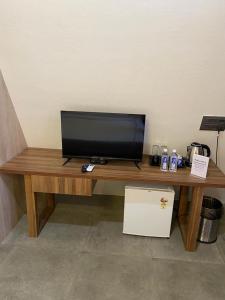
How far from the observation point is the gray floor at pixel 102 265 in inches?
72.7

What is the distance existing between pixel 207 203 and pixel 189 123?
84cm

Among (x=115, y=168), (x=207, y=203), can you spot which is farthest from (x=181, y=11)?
(x=207, y=203)

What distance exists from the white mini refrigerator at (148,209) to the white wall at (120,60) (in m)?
0.59

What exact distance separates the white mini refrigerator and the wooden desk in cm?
16

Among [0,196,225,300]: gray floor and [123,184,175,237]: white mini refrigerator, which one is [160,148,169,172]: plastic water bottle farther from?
[0,196,225,300]: gray floor

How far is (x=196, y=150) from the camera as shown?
2383mm

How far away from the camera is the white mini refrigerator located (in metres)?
2.30

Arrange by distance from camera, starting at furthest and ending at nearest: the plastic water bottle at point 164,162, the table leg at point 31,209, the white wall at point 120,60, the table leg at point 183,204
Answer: the table leg at point 183,204, the plastic water bottle at point 164,162, the table leg at point 31,209, the white wall at point 120,60

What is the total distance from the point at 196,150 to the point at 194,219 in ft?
2.07

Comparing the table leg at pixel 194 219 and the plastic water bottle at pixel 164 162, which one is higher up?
the plastic water bottle at pixel 164 162

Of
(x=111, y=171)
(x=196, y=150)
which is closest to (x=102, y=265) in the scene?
(x=111, y=171)

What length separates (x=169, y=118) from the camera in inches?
96.2

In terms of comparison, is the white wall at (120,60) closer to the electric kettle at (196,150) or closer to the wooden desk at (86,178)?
the electric kettle at (196,150)

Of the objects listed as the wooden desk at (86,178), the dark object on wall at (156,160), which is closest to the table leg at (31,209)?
the wooden desk at (86,178)
